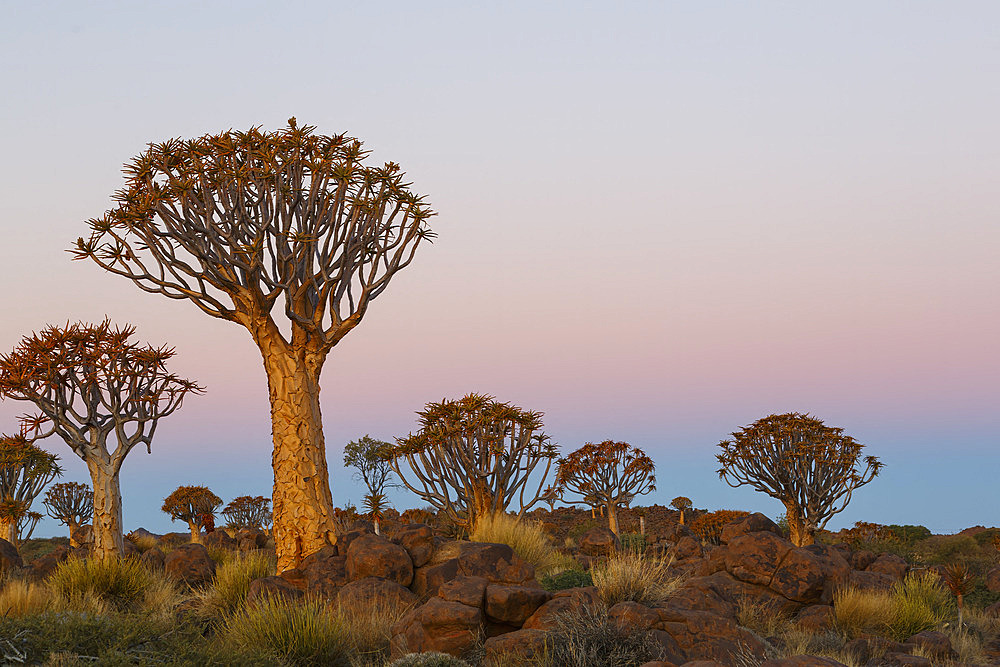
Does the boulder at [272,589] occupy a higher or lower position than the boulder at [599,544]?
higher

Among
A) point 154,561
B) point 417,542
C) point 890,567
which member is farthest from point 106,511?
point 890,567

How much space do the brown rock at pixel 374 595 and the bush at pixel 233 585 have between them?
1967 millimetres

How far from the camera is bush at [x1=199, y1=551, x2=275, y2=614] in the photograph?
527 inches

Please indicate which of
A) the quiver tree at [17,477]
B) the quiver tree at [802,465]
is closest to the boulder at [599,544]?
the quiver tree at [802,465]

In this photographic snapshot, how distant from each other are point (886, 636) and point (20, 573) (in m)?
17.7

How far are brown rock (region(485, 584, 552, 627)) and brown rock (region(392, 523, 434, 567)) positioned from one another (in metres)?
3.23

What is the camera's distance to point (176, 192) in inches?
590

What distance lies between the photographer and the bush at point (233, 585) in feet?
43.9

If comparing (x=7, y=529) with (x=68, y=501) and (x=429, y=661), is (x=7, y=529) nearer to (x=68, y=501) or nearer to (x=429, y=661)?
(x=68, y=501)

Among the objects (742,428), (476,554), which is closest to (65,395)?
(476,554)

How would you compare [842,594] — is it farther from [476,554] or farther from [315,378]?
[315,378]

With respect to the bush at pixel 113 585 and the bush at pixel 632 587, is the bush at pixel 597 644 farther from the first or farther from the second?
the bush at pixel 113 585

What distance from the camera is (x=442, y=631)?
9.59m

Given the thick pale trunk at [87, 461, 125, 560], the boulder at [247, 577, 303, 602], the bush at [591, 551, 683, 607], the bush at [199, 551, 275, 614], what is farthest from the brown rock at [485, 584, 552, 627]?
the thick pale trunk at [87, 461, 125, 560]
